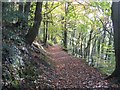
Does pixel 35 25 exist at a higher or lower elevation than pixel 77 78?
higher

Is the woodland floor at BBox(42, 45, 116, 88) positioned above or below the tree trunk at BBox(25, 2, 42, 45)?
below

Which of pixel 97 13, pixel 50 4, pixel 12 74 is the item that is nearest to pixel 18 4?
pixel 12 74

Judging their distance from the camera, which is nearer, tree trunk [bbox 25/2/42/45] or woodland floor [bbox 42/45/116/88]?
woodland floor [bbox 42/45/116/88]

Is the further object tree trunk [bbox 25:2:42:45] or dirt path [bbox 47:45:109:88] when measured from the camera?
tree trunk [bbox 25:2:42:45]

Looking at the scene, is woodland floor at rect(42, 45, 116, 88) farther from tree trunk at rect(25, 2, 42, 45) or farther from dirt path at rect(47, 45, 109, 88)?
tree trunk at rect(25, 2, 42, 45)

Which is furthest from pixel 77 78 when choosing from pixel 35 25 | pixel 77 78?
pixel 35 25

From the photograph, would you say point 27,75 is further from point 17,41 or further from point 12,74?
point 17,41

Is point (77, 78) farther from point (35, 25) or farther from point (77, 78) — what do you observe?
point (35, 25)

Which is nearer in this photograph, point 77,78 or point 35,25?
point 77,78

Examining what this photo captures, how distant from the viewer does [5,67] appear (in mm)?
7672

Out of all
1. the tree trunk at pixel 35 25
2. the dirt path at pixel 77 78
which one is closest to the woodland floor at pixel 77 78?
the dirt path at pixel 77 78

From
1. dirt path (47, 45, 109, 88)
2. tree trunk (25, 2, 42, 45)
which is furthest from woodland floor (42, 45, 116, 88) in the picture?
tree trunk (25, 2, 42, 45)

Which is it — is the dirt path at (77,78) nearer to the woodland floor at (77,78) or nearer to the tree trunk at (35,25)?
the woodland floor at (77,78)

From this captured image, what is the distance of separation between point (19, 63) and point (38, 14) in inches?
220
